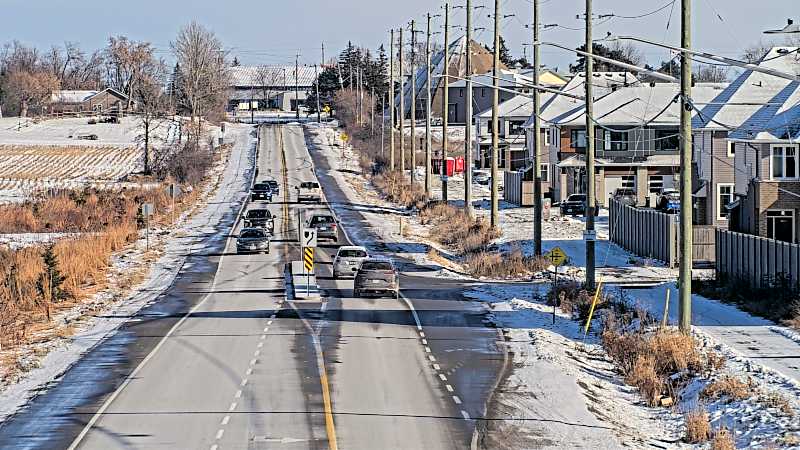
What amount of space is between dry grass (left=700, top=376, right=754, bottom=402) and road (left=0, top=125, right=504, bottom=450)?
440cm

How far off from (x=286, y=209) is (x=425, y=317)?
46498 millimetres

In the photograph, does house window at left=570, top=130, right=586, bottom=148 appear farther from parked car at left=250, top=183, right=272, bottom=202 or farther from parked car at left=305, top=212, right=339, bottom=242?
parked car at left=305, top=212, right=339, bottom=242

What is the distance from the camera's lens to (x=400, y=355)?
2983cm

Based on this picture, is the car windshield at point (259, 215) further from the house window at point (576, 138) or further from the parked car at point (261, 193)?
the house window at point (576, 138)

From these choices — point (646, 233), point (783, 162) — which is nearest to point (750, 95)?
point (646, 233)

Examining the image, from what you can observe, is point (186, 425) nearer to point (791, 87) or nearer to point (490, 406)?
point (490, 406)

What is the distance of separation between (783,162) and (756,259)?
8713 mm

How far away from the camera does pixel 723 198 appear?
208ft

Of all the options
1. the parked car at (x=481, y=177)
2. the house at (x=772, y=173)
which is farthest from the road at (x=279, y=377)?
the parked car at (x=481, y=177)

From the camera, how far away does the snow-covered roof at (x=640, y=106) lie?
82625mm

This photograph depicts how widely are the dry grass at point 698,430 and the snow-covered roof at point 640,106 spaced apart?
61.0 metres

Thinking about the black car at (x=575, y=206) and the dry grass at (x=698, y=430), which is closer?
the dry grass at (x=698, y=430)

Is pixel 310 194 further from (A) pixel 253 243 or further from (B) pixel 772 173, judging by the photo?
(B) pixel 772 173

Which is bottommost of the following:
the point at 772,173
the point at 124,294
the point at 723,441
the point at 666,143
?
the point at 723,441
